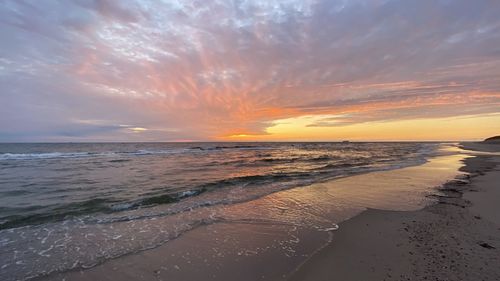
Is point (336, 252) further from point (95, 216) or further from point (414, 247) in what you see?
point (95, 216)

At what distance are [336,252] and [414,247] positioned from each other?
1528 mm

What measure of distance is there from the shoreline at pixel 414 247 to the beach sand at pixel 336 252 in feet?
0.05

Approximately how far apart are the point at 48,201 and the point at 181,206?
4947 mm

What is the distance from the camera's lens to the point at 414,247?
518 centimetres

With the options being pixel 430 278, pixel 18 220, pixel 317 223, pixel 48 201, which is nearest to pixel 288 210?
pixel 317 223

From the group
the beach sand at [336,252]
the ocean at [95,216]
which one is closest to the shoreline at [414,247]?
the beach sand at [336,252]

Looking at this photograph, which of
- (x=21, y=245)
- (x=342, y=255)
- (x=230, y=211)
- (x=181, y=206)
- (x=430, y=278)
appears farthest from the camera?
(x=181, y=206)

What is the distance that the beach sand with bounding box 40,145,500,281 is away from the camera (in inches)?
169

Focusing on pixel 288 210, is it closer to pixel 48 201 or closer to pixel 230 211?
pixel 230 211

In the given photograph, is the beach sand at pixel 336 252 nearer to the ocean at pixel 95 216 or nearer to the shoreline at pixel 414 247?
the shoreline at pixel 414 247

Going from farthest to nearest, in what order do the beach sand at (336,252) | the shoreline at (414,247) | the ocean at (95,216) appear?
the ocean at (95,216)
the beach sand at (336,252)
the shoreline at (414,247)

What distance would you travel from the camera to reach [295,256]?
199 inches

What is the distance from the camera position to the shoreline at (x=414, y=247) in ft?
13.6

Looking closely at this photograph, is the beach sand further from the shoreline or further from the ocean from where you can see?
the ocean
